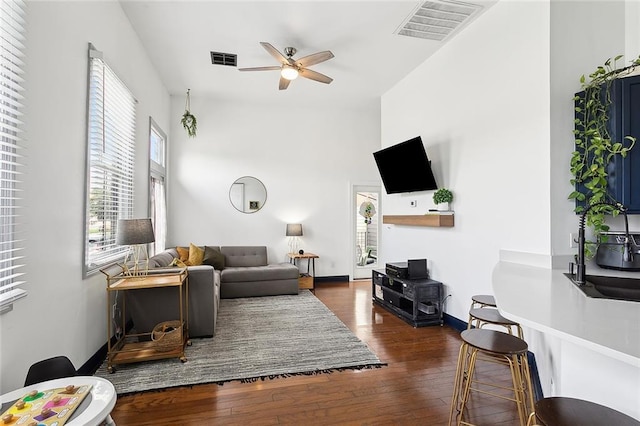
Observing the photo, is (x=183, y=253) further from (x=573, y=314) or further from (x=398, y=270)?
(x=573, y=314)

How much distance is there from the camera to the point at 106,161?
2.89 metres

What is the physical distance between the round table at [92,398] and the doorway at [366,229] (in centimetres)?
544

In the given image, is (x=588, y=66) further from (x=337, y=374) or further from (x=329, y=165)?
(x=329, y=165)

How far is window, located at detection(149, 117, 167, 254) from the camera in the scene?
4707mm

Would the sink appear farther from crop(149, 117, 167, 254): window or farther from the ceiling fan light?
crop(149, 117, 167, 254): window

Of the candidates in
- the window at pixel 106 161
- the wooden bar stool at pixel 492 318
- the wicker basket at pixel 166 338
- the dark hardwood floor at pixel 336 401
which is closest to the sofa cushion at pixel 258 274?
the window at pixel 106 161

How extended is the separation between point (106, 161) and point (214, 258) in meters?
2.74

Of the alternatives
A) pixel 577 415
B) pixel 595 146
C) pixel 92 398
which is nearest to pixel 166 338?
pixel 92 398

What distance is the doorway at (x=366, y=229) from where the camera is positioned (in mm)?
6598

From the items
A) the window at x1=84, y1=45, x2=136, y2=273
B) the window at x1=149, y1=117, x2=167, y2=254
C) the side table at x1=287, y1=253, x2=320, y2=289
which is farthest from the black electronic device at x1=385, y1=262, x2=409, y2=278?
the window at x1=149, y1=117, x2=167, y2=254

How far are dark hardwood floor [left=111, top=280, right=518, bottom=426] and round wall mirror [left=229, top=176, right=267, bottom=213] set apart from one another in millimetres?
3860

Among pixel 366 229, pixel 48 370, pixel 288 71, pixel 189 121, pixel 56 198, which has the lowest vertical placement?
pixel 48 370

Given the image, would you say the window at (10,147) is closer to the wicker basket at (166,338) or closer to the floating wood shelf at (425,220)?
the wicker basket at (166,338)

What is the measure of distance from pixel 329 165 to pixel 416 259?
2876 mm
